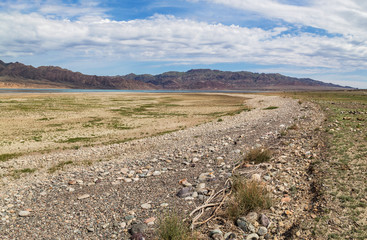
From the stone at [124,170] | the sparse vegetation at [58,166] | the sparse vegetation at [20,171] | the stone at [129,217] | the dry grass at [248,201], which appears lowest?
the sparse vegetation at [20,171]

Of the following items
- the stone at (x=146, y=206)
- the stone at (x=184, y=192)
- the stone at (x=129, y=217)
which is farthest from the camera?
the stone at (x=184, y=192)

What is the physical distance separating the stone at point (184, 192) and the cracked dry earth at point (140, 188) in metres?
0.21

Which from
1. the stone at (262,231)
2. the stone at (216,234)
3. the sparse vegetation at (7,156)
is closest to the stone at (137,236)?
the stone at (216,234)

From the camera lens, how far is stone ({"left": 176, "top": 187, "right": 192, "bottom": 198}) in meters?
9.07

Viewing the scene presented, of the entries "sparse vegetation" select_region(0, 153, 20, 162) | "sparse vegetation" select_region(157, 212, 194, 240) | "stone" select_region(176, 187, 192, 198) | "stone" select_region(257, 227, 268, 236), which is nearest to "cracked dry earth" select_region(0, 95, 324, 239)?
"stone" select_region(257, 227, 268, 236)

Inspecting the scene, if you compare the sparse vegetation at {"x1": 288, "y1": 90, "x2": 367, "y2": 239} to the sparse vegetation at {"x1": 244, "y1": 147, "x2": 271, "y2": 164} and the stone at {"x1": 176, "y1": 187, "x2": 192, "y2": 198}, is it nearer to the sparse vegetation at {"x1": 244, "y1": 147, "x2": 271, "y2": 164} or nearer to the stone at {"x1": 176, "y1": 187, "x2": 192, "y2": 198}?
the sparse vegetation at {"x1": 244, "y1": 147, "x2": 271, "y2": 164}

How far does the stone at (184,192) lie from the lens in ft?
29.8

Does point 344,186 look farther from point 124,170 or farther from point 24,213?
point 24,213

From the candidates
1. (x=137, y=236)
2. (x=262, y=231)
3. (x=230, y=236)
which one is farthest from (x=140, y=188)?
(x=262, y=231)

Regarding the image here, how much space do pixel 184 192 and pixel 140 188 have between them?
2.08 m

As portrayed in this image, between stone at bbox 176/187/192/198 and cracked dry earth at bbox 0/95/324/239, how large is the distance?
0.68ft

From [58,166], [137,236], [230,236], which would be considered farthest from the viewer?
[58,166]

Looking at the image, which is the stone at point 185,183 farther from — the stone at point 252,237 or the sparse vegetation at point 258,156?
the stone at point 252,237

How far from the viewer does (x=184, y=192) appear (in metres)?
9.26
